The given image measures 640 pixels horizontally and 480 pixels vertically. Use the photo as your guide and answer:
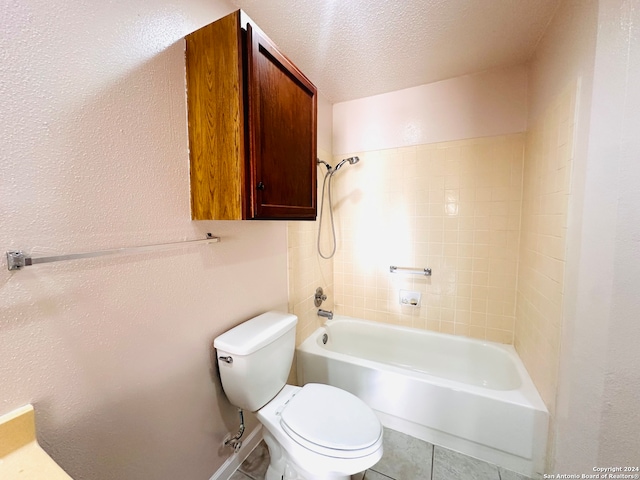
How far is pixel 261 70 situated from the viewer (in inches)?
38.6

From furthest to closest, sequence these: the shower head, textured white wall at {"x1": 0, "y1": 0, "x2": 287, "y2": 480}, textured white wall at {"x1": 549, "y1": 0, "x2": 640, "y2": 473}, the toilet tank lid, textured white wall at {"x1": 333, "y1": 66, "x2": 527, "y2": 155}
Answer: the shower head
textured white wall at {"x1": 333, "y1": 66, "x2": 527, "y2": 155}
the toilet tank lid
textured white wall at {"x1": 549, "y1": 0, "x2": 640, "y2": 473}
textured white wall at {"x1": 0, "y1": 0, "x2": 287, "y2": 480}

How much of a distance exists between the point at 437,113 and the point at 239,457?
252 centimetres

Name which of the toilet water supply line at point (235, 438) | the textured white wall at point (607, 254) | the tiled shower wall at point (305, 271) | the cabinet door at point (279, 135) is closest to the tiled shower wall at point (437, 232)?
the tiled shower wall at point (305, 271)

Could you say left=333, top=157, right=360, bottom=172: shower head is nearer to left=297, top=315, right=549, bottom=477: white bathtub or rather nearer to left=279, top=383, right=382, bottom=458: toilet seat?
left=297, top=315, right=549, bottom=477: white bathtub

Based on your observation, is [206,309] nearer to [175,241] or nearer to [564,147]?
[175,241]

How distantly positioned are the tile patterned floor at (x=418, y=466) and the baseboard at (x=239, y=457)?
0.9 inches

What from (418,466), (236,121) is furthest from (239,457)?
(236,121)

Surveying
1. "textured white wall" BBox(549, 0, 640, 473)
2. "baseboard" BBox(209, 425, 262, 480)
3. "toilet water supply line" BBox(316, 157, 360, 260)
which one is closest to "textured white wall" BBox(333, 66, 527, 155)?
"toilet water supply line" BBox(316, 157, 360, 260)

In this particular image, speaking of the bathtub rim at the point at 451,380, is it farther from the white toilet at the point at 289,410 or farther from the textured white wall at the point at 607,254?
the white toilet at the point at 289,410

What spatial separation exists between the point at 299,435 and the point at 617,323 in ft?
4.08

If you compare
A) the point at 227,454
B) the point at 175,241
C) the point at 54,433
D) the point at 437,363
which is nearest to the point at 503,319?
the point at 437,363

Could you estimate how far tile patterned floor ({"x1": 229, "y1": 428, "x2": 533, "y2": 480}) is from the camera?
4.17ft

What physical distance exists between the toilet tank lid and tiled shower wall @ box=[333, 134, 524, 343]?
108 cm

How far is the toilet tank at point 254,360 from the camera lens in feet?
3.56
